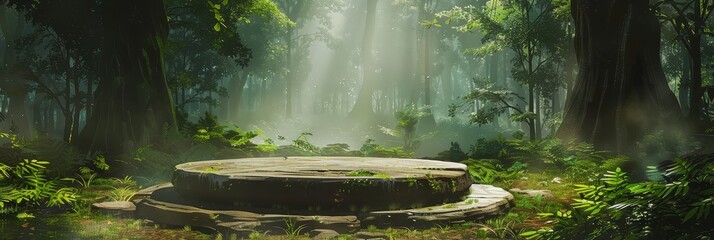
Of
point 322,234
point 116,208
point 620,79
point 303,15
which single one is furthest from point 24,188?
point 303,15

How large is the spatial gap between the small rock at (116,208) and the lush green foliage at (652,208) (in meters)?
4.77

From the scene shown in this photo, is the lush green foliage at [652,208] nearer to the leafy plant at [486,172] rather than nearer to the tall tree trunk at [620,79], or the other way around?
the leafy plant at [486,172]

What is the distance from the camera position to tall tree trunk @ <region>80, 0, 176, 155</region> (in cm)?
1159

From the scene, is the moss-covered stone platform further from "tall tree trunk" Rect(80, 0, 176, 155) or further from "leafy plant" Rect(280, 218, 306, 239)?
"tall tree trunk" Rect(80, 0, 176, 155)

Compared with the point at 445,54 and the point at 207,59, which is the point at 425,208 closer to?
the point at 207,59

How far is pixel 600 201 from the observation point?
3.06 meters

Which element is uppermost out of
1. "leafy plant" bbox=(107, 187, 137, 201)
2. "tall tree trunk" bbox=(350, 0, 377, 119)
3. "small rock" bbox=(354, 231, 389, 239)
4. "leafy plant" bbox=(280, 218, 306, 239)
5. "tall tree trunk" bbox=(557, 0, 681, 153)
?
"tall tree trunk" bbox=(350, 0, 377, 119)

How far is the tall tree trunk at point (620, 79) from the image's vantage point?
11.0m

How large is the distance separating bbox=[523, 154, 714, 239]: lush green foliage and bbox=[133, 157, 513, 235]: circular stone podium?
94.8 inches

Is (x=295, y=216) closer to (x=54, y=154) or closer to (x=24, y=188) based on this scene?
(x=24, y=188)

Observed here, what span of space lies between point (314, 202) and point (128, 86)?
24.8 feet

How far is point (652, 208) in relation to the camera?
9.18ft

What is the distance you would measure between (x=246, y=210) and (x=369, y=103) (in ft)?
111

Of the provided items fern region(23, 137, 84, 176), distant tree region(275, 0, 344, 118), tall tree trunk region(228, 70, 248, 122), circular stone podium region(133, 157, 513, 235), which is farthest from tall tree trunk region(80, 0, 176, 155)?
tall tree trunk region(228, 70, 248, 122)
